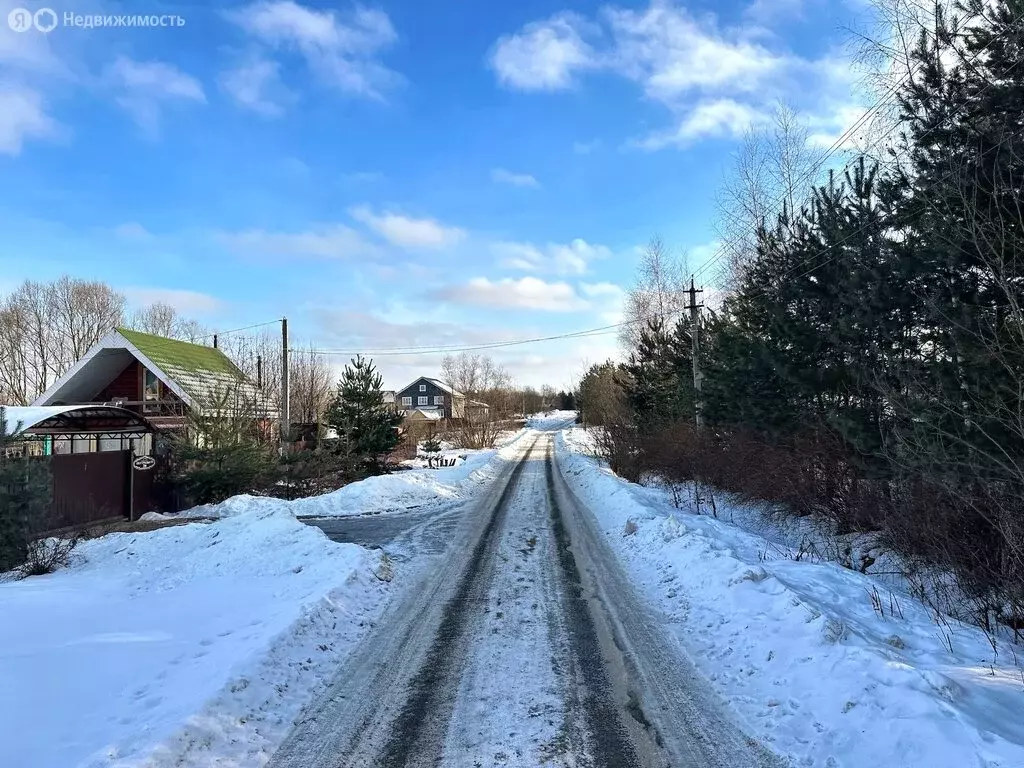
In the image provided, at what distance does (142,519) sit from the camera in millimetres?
16500

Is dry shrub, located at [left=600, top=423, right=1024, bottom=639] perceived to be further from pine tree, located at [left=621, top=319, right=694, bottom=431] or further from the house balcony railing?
the house balcony railing

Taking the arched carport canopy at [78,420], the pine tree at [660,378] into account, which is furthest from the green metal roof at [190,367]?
the pine tree at [660,378]

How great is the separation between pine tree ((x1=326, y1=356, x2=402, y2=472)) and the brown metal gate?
8.10 metres

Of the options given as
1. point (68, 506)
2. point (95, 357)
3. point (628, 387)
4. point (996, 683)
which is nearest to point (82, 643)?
point (996, 683)

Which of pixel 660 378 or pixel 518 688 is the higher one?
pixel 660 378

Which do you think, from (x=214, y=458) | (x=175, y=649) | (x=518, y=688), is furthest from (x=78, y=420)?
(x=518, y=688)

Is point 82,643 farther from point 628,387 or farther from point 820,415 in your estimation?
point 628,387

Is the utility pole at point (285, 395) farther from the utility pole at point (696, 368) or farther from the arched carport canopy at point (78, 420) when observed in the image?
the utility pole at point (696, 368)

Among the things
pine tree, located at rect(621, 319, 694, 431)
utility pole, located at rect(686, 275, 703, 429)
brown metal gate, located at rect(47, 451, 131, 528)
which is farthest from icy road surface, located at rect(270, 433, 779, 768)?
pine tree, located at rect(621, 319, 694, 431)

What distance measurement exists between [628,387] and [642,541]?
2065 cm

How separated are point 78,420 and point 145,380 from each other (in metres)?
9.30

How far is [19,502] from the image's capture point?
379 inches

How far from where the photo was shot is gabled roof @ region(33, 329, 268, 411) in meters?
24.1

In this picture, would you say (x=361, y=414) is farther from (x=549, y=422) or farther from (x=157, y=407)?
(x=549, y=422)
